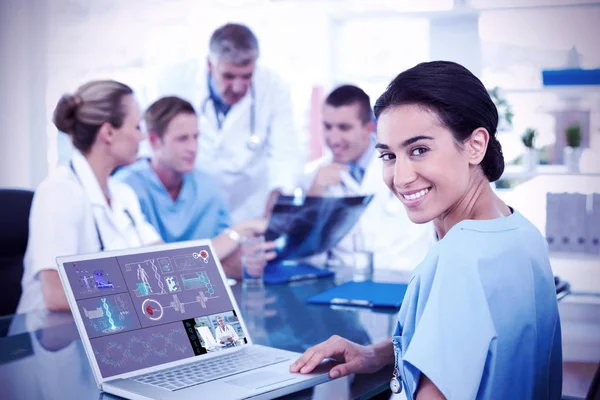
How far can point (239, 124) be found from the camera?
3383mm

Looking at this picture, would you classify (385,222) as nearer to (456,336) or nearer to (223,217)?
(223,217)

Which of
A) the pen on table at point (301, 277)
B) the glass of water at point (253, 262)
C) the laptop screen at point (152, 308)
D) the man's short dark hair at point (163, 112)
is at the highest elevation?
the man's short dark hair at point (163, 112)

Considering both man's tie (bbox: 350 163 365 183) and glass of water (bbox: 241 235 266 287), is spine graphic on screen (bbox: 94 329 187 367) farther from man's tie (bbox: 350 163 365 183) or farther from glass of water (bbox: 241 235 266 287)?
man's tie (bbox: 350 163 365 183)

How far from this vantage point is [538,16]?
140 inches

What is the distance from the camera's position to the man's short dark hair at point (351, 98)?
3350 millimetres

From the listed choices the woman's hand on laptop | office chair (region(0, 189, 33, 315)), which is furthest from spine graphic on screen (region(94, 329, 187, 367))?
office chair (region(0, 189, 33, 315))

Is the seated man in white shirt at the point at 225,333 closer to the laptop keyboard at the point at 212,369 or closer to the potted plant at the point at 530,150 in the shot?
the laptop keyboard at the point at 212,369

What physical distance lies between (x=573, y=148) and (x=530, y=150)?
8.7 inches

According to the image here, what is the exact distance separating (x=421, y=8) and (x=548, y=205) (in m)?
1.23

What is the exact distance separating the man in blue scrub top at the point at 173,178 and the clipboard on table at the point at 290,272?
66 cm

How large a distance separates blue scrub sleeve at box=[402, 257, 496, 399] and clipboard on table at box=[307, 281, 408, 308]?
0.93m

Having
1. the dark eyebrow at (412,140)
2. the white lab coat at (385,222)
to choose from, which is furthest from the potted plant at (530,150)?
the dark eyebrow at (412,140)

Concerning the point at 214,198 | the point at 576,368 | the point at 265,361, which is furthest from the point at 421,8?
the point at 265,361

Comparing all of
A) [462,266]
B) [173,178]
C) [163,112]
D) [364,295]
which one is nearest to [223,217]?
[173,178]
